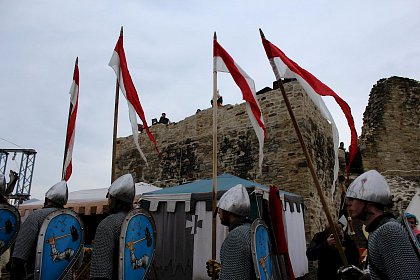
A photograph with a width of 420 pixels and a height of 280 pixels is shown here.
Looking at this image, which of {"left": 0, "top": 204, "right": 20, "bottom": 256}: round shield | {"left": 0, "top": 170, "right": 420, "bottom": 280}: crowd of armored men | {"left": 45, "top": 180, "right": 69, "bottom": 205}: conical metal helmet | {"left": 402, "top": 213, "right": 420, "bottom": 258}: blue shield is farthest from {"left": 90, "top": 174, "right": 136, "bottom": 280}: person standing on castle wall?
{"left": 402, "top": 213, "right": 420, "bottom": 258}: blue shield

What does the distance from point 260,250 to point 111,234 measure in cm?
104

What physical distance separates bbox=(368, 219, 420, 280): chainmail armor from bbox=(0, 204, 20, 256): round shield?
3.17 m

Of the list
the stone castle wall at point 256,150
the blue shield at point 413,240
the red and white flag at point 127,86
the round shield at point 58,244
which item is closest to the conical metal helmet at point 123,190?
the round shield at point 58,244

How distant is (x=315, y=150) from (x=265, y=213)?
222 inches

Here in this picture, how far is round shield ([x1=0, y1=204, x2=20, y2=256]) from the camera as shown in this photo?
3266mm

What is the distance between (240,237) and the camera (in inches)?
88.5

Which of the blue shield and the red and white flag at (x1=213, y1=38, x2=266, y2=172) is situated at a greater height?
the red and white flag at (x1=213, y1=38, x2=266, y2=172)

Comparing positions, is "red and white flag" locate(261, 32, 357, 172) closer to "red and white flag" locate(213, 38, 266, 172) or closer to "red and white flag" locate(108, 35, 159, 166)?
"red and white flag" locate(213, 38, 266, 172)

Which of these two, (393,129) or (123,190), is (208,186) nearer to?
(123,190)

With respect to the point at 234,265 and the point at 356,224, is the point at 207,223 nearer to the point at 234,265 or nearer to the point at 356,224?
the point at 234,265

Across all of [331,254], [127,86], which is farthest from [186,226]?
[331,254]

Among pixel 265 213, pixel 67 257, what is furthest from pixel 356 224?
pixel 67 257

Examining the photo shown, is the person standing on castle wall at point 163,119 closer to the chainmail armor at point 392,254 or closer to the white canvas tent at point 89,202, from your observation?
the white canvas tent at point 89,202

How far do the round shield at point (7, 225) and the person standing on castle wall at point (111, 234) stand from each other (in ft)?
4.39
